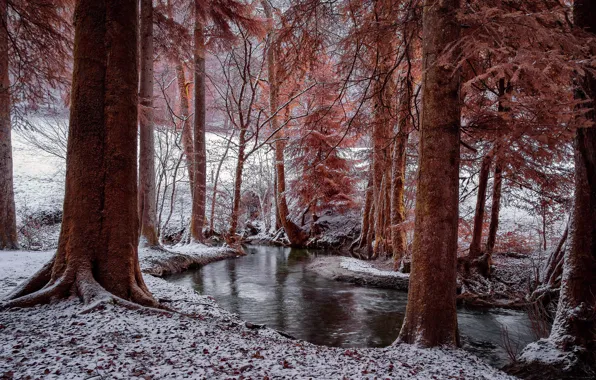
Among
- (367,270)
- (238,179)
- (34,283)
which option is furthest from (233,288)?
(238,179)

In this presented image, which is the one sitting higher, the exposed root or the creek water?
the exposed root

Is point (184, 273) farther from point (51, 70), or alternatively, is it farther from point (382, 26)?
point (382, 26)

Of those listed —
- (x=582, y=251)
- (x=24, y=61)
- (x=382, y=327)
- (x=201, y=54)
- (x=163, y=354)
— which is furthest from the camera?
(x=201, y=54)

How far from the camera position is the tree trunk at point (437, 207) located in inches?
177

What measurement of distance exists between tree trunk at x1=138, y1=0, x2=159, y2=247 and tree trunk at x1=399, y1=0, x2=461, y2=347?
829 centimetres

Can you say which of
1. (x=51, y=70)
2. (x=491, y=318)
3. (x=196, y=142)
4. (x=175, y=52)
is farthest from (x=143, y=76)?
(x=491, y=318)

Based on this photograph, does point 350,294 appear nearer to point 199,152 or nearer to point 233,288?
point 233,288

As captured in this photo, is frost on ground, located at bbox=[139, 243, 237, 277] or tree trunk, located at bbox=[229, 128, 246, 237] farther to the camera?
tree trunk, located at bbox=[229, 128, 246, 237]

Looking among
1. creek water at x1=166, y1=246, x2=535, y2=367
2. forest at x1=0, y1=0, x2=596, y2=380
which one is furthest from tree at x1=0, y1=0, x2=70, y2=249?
creek water at x1=166, y1=246, x2=535, y2=367

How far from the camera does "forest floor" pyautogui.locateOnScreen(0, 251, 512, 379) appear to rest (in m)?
2.75

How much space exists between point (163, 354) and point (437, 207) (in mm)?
3490

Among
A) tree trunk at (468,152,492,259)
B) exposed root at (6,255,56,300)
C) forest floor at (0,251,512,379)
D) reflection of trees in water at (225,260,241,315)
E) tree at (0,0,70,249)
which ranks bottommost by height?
Answer: reflection of trees in water at (225,260,241,315)

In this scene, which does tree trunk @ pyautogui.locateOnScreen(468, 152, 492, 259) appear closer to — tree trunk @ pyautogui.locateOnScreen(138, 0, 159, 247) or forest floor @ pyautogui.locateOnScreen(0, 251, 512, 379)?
forest floor @ pyautogui.locateOnScreen(0, 251, 512, 379)

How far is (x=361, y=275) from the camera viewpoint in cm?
1081
